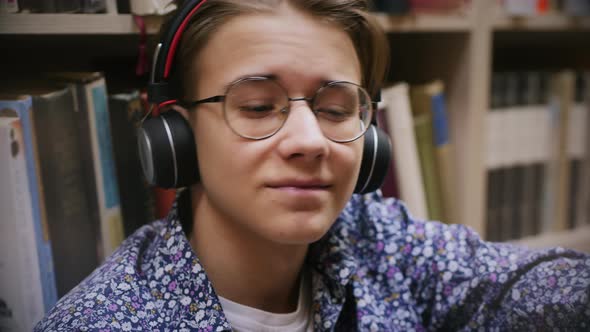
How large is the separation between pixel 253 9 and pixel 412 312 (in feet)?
1.80

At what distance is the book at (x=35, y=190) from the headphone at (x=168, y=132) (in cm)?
18

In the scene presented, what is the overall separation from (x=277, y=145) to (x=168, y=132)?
15 cm

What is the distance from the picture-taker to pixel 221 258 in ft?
2.38

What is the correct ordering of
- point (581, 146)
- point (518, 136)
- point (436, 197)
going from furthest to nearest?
point (581, 146), point (518, 136), point (436, 197)

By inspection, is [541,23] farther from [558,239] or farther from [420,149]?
[558,239]

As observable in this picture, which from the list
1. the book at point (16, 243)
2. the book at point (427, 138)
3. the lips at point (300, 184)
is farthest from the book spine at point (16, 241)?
the book at point (427, 138)

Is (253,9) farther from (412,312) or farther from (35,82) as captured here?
(412,312)

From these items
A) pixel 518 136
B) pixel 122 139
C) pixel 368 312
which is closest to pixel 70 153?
pixel 122 139

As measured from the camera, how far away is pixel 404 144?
3.49ft

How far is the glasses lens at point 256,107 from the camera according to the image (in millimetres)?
A: 637

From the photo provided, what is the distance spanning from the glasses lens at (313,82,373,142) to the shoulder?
322 mm

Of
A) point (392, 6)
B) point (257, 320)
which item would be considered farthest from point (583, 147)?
point (257, 320)

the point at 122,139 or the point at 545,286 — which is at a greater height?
the point at 122,139

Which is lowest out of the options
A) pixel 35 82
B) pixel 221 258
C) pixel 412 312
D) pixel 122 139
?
pixel 412 312
